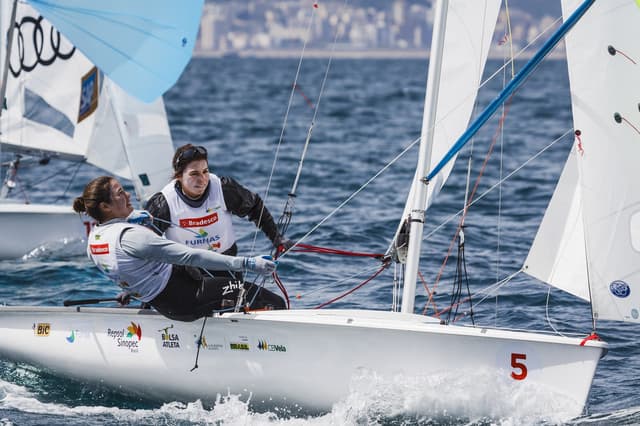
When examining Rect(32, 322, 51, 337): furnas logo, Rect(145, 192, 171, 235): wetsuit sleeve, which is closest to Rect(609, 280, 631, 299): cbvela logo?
A: Rect(145, 192, 171, 235): wetsuit sleeve

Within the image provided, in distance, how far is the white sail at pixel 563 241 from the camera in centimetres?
444

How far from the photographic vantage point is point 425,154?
15.0 ft

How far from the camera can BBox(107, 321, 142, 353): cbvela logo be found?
471 centimetres

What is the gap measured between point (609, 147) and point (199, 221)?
5.75ft

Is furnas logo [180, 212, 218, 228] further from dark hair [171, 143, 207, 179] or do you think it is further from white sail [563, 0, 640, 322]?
white sail [563, 0, 640, 322]

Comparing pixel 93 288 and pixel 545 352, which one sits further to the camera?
pixel 93 288

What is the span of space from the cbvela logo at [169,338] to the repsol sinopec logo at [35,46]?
4.45 metres

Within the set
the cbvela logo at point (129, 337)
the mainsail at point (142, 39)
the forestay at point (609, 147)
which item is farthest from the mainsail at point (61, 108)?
the forestay at point (609, 147)

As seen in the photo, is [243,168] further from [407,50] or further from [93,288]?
[407,50]

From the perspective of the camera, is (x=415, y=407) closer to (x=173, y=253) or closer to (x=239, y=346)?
(x=239, y=346)

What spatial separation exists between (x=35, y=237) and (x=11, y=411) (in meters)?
3.34

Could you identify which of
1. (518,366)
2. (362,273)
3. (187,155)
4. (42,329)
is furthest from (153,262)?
(362,273)

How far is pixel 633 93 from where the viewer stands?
423 cm

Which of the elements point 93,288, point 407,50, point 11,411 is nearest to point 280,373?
point 11,411
